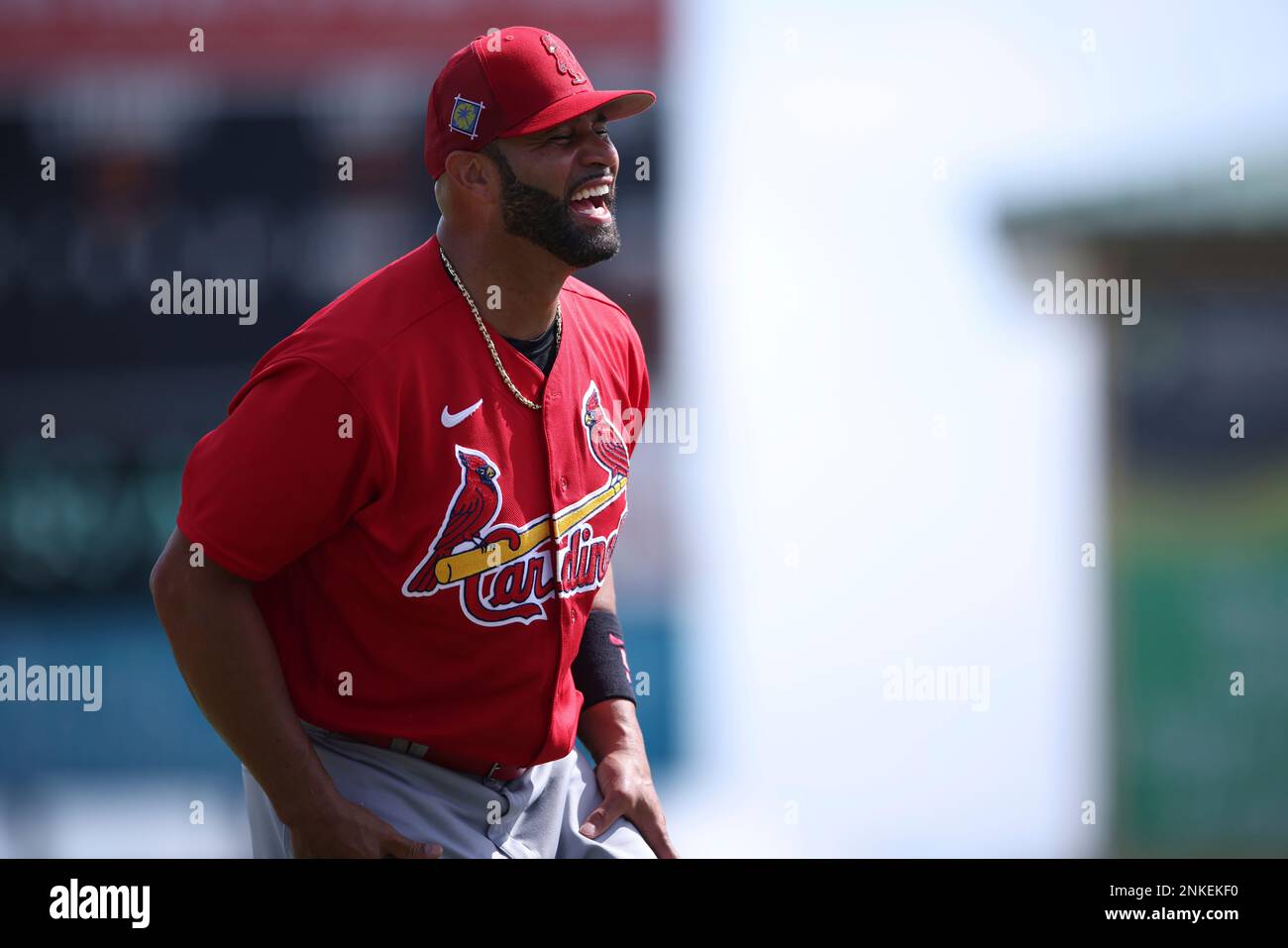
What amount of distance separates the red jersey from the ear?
99 millimetres

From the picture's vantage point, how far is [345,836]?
5.57 ft

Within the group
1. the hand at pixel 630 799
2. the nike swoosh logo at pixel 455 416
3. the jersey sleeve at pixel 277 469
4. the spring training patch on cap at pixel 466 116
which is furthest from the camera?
the hand at pixel 630 799

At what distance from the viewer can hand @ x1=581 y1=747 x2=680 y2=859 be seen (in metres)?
2.00

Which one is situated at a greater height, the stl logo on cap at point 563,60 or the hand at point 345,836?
the stl logo on cap at point 563,60

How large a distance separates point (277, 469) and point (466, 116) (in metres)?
0.63

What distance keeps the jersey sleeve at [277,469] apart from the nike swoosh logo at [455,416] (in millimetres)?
118

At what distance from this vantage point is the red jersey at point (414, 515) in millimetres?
1612

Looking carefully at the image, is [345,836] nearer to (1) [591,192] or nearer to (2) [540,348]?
(2) [540,348]

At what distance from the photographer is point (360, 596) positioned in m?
1.74

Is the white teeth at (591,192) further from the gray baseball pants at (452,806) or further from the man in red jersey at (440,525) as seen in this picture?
the gray baseball pants at (452,806)

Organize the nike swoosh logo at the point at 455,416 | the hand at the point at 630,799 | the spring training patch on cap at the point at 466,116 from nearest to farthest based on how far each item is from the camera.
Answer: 1. the nike swoosh logo at the point at 455,416
2. the spring training patch on cap at the point at 466,116
3. the hand at the point at 630,799

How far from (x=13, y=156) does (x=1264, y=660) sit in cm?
609

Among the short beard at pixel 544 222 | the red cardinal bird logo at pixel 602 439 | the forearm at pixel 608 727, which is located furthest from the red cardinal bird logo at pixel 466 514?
the forearm at pixel 608 727

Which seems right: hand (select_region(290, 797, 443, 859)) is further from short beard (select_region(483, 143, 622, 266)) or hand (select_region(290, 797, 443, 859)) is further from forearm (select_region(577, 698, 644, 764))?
short beard (select_region(483, 143, 622, 266))
